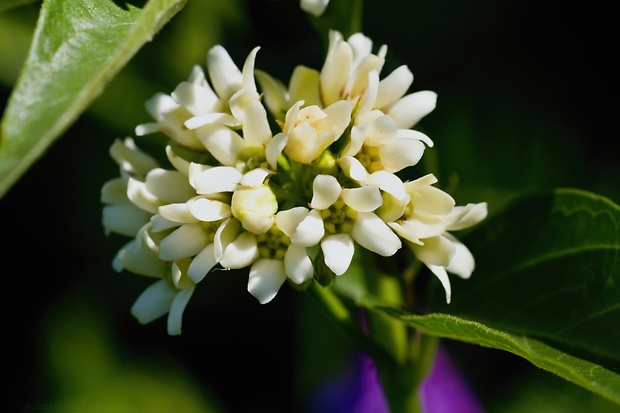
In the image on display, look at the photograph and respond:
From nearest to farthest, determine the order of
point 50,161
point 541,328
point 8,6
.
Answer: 1. point 8,6
2. point 541,328
3. point 50,161

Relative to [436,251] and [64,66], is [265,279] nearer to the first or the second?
[436,251]

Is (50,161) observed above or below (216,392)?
above

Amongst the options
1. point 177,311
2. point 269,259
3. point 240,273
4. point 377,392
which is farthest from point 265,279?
point 377,392

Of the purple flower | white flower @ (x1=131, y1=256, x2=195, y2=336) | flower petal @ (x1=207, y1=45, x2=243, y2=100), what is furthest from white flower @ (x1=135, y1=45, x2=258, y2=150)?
the purple flower

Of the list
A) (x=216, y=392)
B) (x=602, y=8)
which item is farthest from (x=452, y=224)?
(x=216, y=392)

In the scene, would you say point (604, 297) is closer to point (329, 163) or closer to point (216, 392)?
point (329, 163)

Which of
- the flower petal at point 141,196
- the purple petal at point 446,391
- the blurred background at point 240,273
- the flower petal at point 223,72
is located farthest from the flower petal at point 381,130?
the purple petal at point 446,391
